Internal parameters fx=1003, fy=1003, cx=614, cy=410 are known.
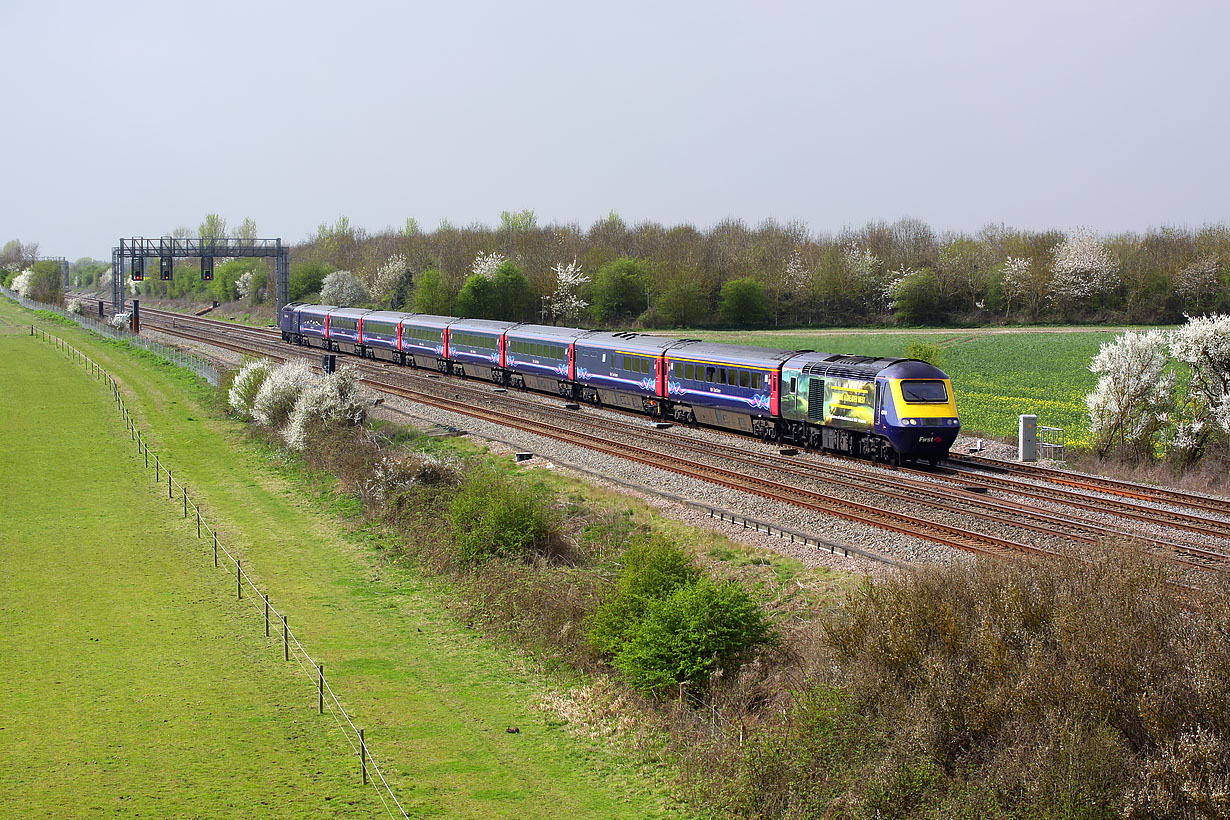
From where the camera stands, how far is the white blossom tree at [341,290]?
329 ft

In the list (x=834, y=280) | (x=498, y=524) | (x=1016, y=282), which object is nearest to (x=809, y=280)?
(x=834, y=280)

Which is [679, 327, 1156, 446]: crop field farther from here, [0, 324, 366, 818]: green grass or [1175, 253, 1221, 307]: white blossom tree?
[0, 324, 366, 818]: green grass

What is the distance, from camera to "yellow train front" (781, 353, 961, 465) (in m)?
27.8

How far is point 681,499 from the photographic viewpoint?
2458 cm

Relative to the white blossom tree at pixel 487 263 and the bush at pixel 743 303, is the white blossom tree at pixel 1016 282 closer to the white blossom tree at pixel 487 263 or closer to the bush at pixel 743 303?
the bush at pixel 743 303

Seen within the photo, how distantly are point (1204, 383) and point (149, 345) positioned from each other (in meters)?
65.2

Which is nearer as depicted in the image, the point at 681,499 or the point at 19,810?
the point at 19,810

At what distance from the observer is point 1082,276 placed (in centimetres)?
8831

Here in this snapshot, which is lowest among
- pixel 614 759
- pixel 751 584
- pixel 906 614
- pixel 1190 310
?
pixel 614 759

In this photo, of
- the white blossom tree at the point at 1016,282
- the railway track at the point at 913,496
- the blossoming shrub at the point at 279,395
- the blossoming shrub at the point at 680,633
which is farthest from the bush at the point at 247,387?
the white blossom tree at the point at 1016,282

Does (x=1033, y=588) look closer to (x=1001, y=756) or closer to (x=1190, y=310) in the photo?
(x=1001, y=756)

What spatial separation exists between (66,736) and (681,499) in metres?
14.4

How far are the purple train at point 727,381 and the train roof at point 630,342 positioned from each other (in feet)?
0.17

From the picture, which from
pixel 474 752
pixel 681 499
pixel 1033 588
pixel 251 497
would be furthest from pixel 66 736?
pixel 251 497
